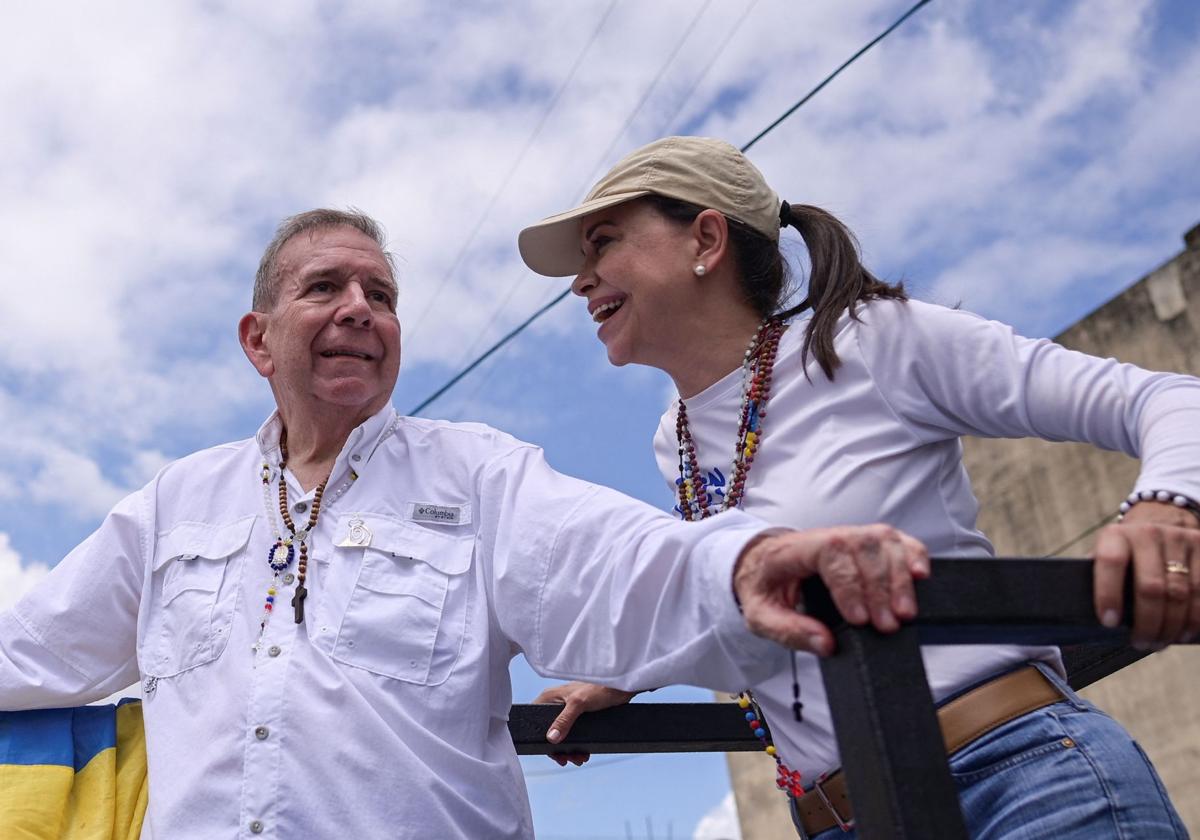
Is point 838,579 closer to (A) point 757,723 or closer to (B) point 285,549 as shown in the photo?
(A) point 757,723

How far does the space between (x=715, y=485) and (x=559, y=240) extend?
0.65 m

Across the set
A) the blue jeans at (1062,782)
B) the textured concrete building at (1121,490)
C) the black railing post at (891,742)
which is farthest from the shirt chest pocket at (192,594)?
the textured concrete building at (1121,490)

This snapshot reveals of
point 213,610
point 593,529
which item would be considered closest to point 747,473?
point 593,529

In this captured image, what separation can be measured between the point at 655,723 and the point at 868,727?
4.01 feet

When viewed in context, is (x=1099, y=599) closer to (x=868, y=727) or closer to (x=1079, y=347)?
(x=868, y=727)

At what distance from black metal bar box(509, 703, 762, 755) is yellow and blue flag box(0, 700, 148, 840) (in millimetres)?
682

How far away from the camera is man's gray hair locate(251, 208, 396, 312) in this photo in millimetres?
2797

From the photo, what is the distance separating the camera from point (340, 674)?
2184 mm

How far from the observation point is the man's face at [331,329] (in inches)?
103

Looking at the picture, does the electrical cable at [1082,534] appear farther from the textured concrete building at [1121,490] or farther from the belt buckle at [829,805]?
the belt buckle at [829,805]

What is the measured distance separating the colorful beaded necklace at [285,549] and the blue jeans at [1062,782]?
1.17m

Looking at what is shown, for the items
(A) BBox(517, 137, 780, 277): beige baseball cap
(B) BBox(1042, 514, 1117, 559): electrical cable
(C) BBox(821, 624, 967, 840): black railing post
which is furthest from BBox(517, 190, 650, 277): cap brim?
(B) BBox(1042, 514, 1117, 559): electrical cable

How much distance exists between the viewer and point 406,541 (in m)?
2.38

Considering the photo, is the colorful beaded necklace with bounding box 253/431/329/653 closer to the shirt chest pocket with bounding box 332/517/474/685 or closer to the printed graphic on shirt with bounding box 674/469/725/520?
the shirt chest pocket with bounding box 332/517/474/685
